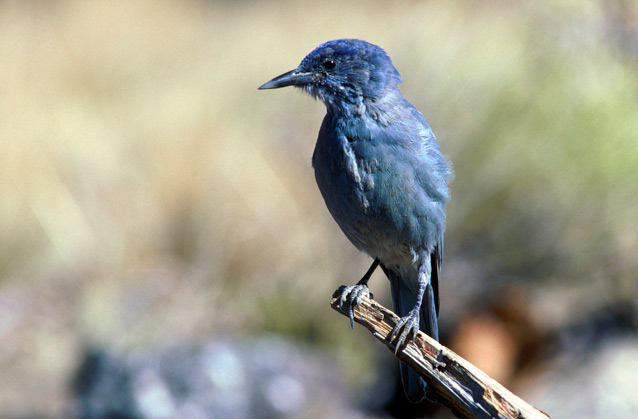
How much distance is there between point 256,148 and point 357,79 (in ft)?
15.6

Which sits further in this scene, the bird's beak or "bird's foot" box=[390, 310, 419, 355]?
the bird's beak

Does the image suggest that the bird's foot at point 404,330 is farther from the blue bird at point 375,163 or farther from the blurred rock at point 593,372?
the blurred rock at point 593,372

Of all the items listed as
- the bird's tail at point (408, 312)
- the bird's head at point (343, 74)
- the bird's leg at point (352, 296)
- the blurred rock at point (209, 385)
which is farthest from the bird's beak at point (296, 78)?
the blurred rock at point (209, 385)

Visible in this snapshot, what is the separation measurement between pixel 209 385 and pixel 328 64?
316cm

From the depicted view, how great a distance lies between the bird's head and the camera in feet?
12.4

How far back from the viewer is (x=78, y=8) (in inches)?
545

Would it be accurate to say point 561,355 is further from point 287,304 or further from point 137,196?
point 137,196

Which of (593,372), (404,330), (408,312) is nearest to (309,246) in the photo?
(593,372)

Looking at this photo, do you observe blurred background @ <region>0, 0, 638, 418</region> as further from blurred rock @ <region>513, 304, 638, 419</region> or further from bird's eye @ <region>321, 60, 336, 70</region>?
bird's eye @ <region>321, 60, 336, 70</region>

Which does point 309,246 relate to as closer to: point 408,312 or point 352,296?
point 408,312

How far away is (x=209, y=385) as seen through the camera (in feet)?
19.4

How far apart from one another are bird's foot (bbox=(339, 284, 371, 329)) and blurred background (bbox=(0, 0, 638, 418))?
2351mm

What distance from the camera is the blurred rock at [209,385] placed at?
19.1 ft

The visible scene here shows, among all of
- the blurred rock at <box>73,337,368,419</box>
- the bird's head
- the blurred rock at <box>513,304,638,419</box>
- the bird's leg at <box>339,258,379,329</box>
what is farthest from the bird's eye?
the blurred rock at <box>513,304,638,419</box>
